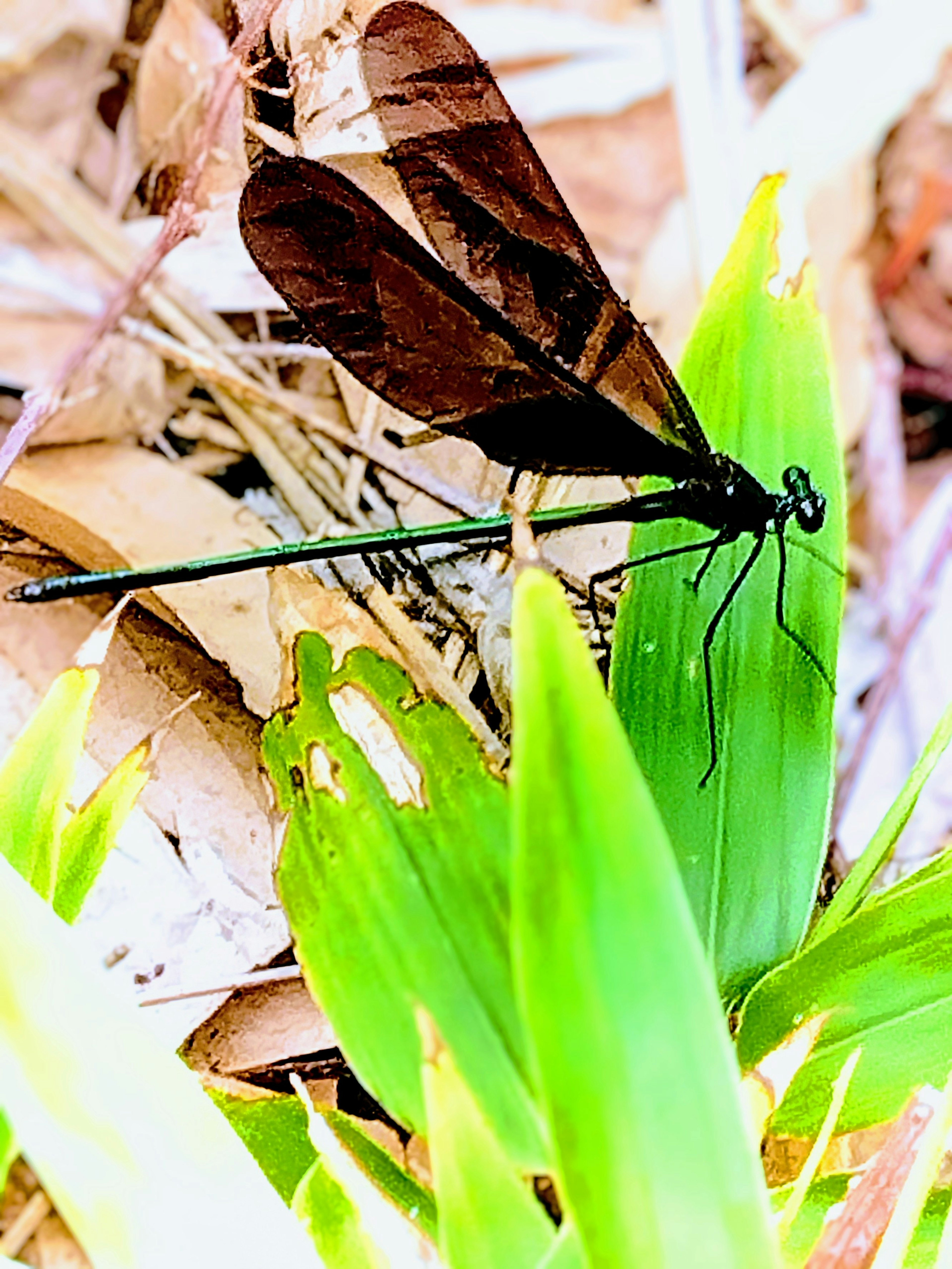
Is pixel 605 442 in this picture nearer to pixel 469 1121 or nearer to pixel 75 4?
pixel 469 1121

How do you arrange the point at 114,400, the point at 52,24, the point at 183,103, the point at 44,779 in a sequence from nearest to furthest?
1. the point at 44,779
2. the point at 183,103
3. the point at 114,400
4. the point at 52,24

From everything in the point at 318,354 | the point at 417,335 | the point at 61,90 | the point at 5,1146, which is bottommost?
the point at 5,1146

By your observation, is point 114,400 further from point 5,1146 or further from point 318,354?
point 5,1146

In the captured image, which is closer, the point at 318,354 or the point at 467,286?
the point at 467,286

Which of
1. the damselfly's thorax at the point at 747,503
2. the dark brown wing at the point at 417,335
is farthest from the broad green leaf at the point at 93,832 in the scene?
the damselfly's thorax at the point at 747,503

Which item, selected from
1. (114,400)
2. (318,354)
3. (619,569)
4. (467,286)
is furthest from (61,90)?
(619,569)

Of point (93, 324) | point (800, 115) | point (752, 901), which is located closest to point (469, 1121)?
point (752, 901)

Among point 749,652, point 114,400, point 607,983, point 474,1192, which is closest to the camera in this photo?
point 607,983
